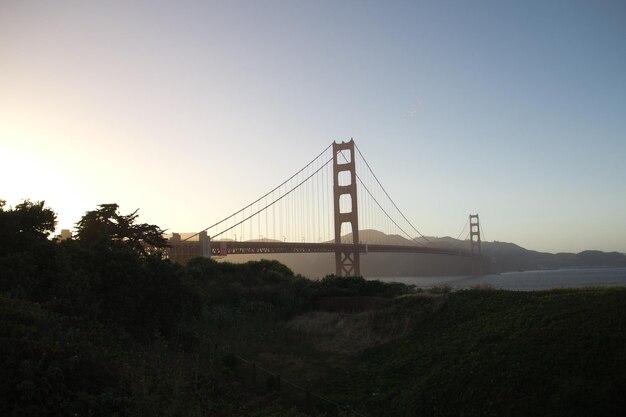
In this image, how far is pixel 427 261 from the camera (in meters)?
128

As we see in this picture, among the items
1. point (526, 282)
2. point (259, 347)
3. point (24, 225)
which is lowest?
point (259, 347)

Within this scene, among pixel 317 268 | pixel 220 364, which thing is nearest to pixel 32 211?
pixel 220 364

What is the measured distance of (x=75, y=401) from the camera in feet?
27.3

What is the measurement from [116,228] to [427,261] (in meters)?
108

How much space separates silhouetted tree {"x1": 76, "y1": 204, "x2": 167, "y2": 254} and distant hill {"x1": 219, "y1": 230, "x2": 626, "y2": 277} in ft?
80.6

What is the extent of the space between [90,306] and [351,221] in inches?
1959

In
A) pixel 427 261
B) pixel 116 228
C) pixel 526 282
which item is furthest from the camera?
pixel 427 261

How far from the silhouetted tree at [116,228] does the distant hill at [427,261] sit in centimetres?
2458

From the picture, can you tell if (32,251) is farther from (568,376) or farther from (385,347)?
(568,376)

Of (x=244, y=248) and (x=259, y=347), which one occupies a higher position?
(x=244, y=248)

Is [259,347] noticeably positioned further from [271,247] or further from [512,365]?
[271,247]

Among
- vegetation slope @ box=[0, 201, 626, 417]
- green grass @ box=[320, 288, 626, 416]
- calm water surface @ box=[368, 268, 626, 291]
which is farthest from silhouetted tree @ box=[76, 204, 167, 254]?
calm water surface @ box=[368, 268, 626, 291]

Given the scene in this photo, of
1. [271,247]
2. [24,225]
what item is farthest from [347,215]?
[24,225]

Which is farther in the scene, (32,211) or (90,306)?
(32,211)
